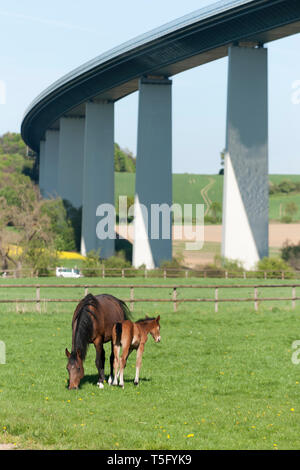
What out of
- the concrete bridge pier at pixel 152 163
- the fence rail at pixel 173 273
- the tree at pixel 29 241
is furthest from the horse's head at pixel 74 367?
the concrete bridge pier at pixel 152 163

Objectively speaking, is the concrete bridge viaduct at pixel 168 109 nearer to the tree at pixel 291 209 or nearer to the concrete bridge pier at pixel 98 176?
the concrete bridge pier at pixel 98 176

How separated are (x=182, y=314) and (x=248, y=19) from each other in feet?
87.5

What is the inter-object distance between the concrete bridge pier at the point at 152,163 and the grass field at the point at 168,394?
1485 inches

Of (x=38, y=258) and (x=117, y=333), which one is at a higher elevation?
(x=38, y=258)

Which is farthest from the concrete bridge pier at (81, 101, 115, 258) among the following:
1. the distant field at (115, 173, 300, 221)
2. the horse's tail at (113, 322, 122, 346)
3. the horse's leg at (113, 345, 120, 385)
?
the distant field at (115, 173, 300, 221)

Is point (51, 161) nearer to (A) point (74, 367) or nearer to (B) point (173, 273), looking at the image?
(B) point (173, 273)

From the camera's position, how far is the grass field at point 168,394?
11164 millimetres

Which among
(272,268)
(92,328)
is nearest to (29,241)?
(272,268)

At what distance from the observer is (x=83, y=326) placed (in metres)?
14.8

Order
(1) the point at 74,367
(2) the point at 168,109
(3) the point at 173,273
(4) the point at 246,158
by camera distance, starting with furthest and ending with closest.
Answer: (2) the point at 168,109
(3) the point at 173,273
(4) the point at 246,158
(1) the point at 74,367

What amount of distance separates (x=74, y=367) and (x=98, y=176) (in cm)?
6245

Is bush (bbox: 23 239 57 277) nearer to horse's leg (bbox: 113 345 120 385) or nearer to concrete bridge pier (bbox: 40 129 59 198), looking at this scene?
horse's leg (bbox: 113 345 120 385)

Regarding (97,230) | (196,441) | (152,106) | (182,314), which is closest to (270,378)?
(196,441)

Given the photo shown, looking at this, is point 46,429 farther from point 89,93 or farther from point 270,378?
point 89,93
